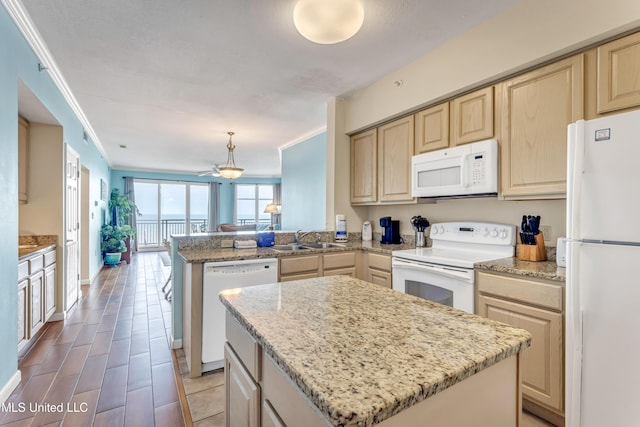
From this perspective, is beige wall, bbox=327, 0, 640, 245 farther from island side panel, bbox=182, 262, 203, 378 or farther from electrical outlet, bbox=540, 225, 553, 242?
island side panel, bbox=182, 262, 203, 378

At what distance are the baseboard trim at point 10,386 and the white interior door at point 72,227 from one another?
4.93 feet

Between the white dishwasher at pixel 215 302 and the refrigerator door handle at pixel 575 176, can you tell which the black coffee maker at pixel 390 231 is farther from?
the refrigerator door handle at pixel 575 176

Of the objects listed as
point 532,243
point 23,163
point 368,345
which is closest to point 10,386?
point 23,163

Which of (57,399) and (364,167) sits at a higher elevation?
(364,167)

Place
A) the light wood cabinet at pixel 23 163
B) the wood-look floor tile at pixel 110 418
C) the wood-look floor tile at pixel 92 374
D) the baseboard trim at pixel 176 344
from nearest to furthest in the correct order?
the wood-look floor tile at pixel 110 418, the wood-look floor tile at pixel 92 374, the baseboard trim at pixel 176 344, the light wood cabinet at pixel 23 163

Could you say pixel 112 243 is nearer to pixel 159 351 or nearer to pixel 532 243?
pixel 159 351

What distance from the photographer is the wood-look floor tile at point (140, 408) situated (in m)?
1.75

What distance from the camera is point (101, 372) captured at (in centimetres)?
226

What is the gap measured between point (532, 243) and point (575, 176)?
0.81 metres

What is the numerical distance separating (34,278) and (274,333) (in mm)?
3010

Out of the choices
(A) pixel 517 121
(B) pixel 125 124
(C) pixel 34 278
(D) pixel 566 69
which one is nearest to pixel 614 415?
(A) pixel 517 121

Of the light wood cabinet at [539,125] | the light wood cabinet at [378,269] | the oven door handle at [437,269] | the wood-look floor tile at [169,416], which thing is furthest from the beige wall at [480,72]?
the wood-look floor tile at [169,416]

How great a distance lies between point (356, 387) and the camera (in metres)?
0.58

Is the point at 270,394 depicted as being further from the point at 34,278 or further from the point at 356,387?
the point at 34,278
